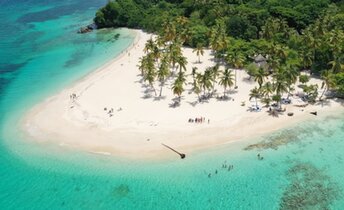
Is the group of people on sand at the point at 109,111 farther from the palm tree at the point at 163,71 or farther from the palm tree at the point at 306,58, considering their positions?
the palm tree at the point at 306,58

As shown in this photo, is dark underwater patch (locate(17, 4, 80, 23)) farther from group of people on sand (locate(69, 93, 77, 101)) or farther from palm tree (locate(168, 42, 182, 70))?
palm tree (locate(168, 42, 182, 70))

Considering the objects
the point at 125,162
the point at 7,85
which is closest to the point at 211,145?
the point at 125,162

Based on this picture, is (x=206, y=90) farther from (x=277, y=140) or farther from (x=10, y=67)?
(x=10, y=67)

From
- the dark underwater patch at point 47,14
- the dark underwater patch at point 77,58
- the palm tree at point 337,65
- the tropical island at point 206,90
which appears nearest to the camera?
the tropical island at point 206,90

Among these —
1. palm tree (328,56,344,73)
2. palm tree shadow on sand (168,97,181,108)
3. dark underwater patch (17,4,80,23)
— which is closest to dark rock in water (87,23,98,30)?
dark underwater patch (17,4,80,23)

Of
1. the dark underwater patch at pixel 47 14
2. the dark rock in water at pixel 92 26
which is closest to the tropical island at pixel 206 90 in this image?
the dark rock in water at pixel 92 26

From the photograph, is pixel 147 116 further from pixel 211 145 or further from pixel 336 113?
pixel 336 113
